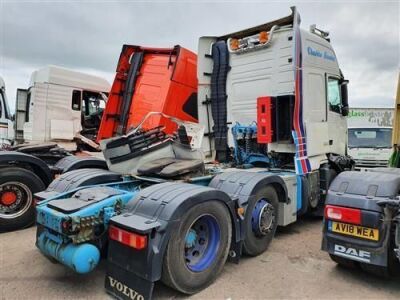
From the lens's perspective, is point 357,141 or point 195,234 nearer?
point 195,234

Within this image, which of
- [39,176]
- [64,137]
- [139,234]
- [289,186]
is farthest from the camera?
[64,137]

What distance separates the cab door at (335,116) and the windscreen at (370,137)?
6.65m

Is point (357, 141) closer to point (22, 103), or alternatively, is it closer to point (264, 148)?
point (264, 148)

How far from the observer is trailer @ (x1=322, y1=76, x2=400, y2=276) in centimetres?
318

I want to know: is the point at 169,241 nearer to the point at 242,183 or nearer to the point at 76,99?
the point at 242,183

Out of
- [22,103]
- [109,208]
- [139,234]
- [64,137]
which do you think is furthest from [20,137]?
[139,234]

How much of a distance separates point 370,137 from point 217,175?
1033 centimetres

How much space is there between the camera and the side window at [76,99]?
9.41m

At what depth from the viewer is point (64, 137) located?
30.3ft

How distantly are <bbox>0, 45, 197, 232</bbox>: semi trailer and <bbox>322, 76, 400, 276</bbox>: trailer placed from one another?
2.69 metres

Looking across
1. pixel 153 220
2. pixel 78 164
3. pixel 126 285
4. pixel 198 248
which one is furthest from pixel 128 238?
pixel 78 164

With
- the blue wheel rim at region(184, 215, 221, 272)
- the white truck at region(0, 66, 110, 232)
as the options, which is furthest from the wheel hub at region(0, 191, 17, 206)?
the blue wheel rim at region(184, 215, 221, 272)

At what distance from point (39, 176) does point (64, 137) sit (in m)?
3.60

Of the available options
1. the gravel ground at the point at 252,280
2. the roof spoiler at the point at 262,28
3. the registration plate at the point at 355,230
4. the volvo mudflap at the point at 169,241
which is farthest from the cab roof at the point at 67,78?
the registration plate at the point at 355,230
